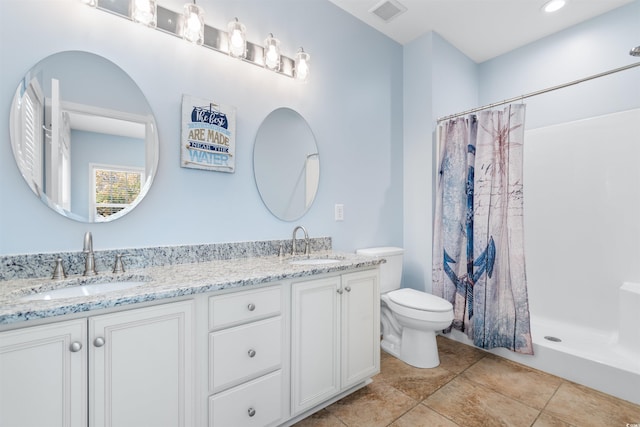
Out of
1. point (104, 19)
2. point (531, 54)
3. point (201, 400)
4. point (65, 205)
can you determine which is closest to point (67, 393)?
point (201, 400)

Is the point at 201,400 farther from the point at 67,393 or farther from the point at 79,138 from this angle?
the point at 79,138

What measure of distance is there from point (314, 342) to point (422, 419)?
71cm

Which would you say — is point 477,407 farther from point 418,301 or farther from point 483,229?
point 483,229

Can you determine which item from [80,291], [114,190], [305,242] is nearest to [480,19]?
[305,242]

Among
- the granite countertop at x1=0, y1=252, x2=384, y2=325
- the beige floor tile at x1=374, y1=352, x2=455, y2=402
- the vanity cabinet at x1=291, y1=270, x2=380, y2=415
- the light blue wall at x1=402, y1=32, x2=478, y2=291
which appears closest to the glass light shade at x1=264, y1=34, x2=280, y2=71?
the granite countertop at x1=0, y1=252, x2=384, y2=325

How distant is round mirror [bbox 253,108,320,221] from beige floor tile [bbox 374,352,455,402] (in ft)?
4.03

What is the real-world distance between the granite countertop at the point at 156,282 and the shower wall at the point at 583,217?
1870 mm

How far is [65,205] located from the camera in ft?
4.05

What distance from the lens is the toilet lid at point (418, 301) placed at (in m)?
1.93

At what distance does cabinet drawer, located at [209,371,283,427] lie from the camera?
1162 mm

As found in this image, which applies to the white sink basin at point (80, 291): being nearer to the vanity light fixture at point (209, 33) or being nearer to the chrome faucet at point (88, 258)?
the chrome faucet at point (88, 258)

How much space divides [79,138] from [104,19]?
56cm

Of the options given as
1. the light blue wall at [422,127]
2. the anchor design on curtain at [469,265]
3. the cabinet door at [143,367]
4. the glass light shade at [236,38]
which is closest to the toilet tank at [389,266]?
the light blue wall at [422,127]

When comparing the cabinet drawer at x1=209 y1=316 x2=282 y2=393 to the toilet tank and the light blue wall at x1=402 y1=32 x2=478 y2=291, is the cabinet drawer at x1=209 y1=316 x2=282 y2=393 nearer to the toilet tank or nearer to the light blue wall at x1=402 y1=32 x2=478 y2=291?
the toilet tank
